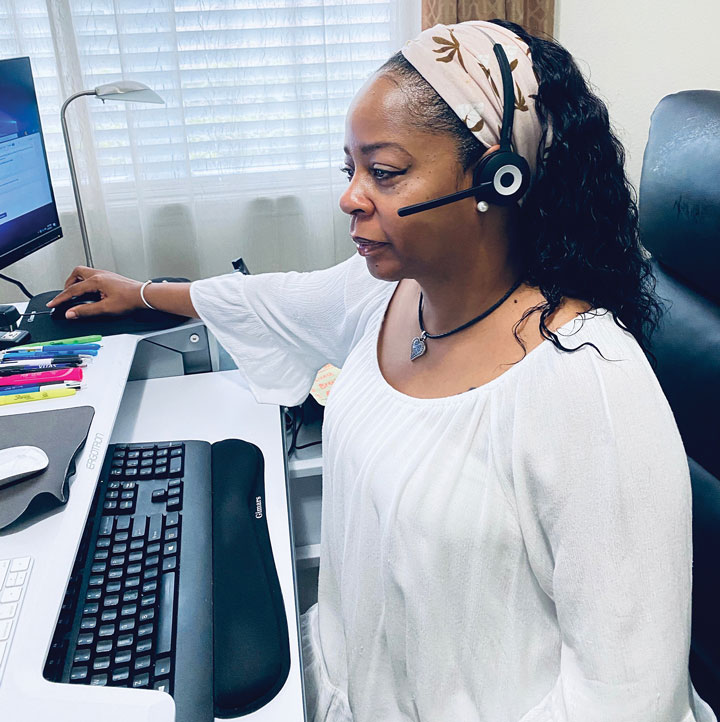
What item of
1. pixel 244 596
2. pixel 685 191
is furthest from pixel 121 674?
pixel 685 191

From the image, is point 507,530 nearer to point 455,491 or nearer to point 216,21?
point 455,491

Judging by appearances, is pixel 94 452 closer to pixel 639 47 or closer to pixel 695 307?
pixel 695 307

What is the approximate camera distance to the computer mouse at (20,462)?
28.9 inches

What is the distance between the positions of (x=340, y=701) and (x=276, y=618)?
0.17 m

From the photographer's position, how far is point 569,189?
2.16ft

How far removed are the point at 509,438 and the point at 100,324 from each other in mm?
768

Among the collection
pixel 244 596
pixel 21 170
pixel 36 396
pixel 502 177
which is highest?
pixel 502 177

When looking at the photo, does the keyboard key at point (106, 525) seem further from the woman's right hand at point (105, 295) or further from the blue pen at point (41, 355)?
the woman's right hand at point (105, 295)

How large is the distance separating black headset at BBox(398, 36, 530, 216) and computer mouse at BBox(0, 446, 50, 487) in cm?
49

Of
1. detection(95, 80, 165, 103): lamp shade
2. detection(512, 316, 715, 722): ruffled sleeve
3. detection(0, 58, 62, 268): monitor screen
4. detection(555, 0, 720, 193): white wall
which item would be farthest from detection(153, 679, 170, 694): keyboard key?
detection(555, 0, 720, 193): white wall

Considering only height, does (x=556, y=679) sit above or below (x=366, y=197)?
below

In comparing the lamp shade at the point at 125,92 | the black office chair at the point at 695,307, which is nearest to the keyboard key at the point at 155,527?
the black office chair at the point at 695,307

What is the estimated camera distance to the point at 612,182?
67 centimetres

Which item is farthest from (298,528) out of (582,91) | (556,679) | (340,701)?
(582,91)
